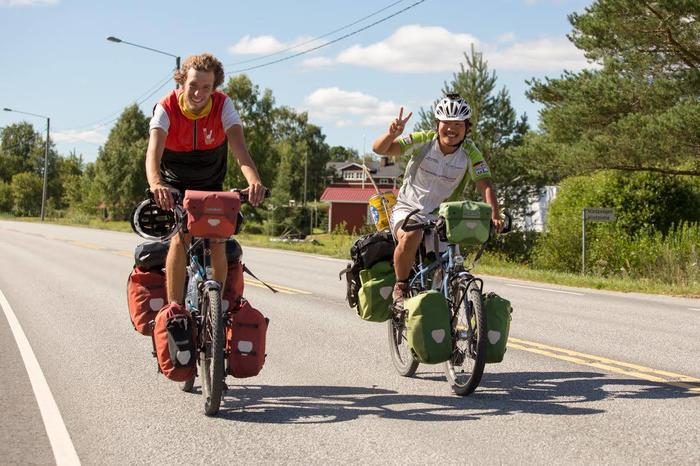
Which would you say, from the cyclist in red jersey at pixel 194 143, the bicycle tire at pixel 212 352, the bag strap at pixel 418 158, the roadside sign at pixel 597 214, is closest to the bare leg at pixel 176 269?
the cyclist in red jersey at pixel 194 143

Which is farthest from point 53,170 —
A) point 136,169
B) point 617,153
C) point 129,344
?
point 129,344

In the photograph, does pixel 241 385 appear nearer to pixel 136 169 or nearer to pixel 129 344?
pixel 129 344

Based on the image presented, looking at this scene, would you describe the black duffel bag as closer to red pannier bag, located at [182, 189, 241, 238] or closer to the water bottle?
the water bottle

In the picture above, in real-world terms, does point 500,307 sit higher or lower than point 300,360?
higher

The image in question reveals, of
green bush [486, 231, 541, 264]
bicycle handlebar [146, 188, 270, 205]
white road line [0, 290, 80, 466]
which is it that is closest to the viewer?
white road line [0, 290, 80, 466]

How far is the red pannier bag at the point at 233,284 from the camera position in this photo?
5676 millimetres

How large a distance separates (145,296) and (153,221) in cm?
66

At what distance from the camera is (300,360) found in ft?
24.4

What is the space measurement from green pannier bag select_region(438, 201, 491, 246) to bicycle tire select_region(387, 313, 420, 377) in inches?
37.5

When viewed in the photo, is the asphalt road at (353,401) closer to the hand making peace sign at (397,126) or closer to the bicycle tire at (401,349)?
the bicycle tire at (401,349)

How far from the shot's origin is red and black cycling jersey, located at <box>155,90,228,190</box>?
5.63m

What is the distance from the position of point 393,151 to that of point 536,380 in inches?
80.7

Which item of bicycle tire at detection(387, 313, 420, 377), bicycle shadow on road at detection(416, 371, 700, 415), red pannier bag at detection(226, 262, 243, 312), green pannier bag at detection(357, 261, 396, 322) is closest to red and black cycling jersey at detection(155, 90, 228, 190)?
red pannier bag at detection(226, 262, 243, 312)

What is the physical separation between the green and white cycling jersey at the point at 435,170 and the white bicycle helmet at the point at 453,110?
0.86 feet
